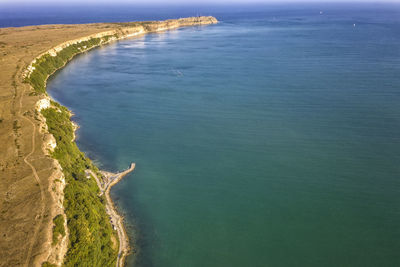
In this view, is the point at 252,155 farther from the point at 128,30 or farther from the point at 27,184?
the point at 128,30

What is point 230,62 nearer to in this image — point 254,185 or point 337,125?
point 337,125

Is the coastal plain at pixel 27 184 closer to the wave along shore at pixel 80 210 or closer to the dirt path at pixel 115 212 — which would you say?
the wave along shore at pixel 80 210

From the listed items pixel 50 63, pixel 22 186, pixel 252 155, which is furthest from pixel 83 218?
pixel 50 63

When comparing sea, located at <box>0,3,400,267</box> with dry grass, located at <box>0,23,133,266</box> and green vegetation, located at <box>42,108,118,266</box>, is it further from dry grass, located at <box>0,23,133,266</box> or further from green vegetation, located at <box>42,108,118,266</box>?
dry grass, located at <box>0,23,133,266</box>

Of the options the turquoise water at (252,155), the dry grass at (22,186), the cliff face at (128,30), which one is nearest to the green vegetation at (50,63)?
the cliff face at (128,30)

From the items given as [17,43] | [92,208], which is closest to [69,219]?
[92,208]

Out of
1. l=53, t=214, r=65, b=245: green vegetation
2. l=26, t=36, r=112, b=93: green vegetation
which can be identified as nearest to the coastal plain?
l=53, t=214, r=65, b=245: green vegetation
